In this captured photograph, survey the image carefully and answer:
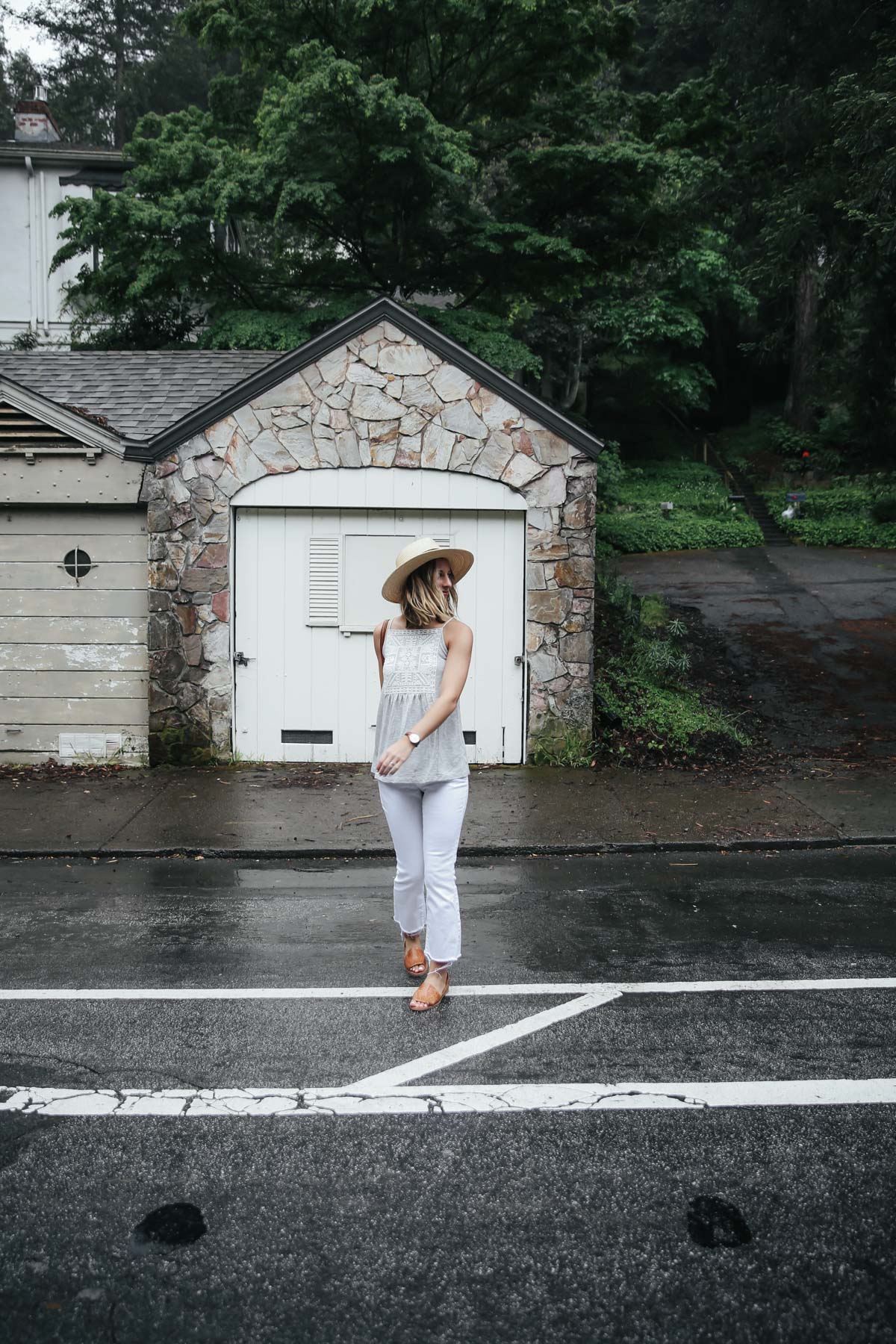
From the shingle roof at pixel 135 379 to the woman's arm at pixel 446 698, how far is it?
6.31m

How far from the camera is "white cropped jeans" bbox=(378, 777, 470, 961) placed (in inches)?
184

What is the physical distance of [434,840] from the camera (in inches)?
184

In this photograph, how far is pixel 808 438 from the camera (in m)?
35.1

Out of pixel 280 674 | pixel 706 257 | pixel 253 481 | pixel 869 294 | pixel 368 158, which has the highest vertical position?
pixel 706 257

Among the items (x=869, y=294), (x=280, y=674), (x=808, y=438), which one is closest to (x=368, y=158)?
(x=869, y=294)

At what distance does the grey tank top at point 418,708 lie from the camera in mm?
4633

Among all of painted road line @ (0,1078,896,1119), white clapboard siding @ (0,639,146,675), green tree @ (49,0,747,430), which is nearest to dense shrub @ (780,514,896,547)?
green tree @ (49,0,747,430)

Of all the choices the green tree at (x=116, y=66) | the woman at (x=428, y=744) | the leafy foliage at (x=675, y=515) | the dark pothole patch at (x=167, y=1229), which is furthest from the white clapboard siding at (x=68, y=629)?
the green tree at (x=116, y=66)

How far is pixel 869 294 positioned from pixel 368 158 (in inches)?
294

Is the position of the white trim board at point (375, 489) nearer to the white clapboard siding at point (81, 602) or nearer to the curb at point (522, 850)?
the white clapboard siding at point (81, 602)

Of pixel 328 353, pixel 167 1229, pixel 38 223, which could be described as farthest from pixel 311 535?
pixel 38 223

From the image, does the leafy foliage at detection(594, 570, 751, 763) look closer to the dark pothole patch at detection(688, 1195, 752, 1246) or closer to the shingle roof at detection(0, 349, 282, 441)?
the shingle roof at detection(0, 349, 282, 441)

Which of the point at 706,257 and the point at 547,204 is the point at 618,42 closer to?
the point at 547,204

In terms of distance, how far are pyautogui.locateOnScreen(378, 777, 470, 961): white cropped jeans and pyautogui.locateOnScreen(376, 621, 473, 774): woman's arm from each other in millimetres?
177
